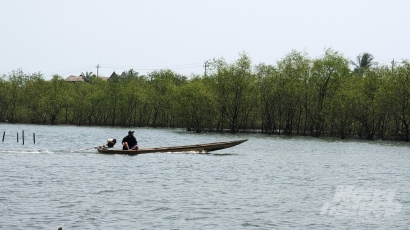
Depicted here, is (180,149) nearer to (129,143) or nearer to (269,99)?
(129,143)

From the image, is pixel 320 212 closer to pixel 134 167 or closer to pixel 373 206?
pixel 373 206

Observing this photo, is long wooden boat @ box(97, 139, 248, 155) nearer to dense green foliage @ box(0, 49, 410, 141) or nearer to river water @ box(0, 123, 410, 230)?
river water @ box(0, 123, 410, 230)

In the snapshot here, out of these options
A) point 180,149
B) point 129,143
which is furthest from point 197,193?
point 180,149

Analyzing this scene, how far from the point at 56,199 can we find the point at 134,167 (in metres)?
14.8

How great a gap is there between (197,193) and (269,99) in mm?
74362

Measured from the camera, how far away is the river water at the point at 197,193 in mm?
21156

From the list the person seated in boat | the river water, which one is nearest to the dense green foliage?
the river water

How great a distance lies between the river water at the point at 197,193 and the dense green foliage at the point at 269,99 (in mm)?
41795

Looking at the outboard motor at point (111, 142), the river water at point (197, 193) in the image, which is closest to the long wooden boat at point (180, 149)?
→ the outboard motor at point (111, 142)

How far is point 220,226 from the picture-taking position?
67.0 feet

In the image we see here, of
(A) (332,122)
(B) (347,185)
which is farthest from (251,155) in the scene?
(A) (332,122)

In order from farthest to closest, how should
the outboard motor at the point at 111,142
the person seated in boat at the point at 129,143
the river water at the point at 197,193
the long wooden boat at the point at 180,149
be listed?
the outboard motor at the point at 111,142
the long wooden boat at the point at 180,149
the person seated in boat at the point at 129,143
the river water at the point at 197,193

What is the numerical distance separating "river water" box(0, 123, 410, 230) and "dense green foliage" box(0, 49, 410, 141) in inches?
1645

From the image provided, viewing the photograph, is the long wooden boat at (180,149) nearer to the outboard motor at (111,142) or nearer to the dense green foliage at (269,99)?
the outboard motor at (111,142)
